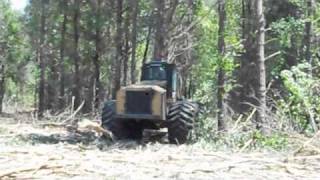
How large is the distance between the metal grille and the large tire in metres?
0.65

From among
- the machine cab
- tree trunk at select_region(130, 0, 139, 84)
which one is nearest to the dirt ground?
the machine cab

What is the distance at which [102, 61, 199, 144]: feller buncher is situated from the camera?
53.2ft

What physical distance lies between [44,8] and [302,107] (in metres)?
25.7

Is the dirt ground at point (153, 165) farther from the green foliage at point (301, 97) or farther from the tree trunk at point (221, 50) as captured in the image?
the tree trunk at point (221, 50)

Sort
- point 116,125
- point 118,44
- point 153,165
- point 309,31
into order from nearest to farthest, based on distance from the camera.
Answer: point 153,165, point 116,125, point 309,31, point 118,44

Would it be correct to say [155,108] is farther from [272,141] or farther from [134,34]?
[134,34]

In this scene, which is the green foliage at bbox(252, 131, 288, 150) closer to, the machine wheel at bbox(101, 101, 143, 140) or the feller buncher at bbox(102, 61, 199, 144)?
the feller buncher at bbox(102, 61, 199, 144)

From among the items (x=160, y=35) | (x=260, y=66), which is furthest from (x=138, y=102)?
(x=160, y=35)

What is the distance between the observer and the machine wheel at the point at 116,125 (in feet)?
57.3

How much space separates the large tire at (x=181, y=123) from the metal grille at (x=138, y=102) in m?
0.65

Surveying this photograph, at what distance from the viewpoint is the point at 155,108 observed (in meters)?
16.2

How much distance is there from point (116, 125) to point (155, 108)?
A: 1.72 meters

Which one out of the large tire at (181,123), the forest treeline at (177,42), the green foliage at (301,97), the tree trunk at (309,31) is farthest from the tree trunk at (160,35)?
the green foliage at (301,97)

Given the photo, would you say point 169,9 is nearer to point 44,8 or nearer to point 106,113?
point 106,113
